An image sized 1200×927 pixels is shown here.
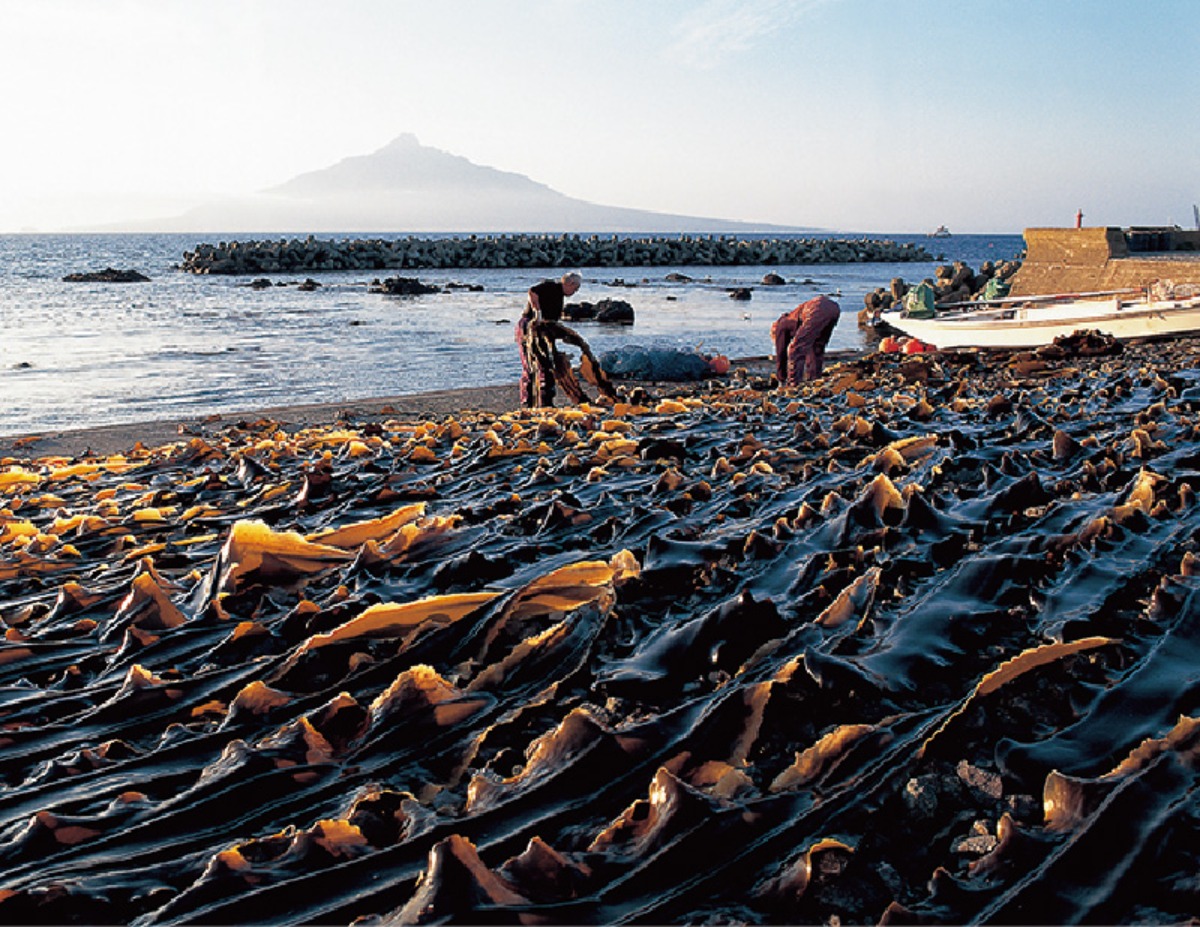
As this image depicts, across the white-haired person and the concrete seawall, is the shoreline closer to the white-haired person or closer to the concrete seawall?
the white-haired person

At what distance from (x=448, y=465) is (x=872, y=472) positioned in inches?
87.6

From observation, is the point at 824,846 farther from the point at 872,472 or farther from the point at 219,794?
the point at 872,472

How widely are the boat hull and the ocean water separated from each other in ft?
13.6

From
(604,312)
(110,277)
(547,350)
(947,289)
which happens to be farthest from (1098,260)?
(110,277)

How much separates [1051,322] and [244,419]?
940 cm

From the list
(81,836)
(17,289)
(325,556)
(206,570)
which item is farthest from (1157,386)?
(17,289)

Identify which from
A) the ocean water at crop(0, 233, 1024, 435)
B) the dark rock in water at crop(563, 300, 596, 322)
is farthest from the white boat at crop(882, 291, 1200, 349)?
the dark rock in water at crop(563, 300, 596, 322)

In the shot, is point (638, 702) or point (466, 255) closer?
point (638, 702)

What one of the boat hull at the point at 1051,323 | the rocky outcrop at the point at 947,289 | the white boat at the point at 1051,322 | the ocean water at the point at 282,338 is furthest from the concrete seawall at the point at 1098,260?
the rocky outcrop at the point at 947,289

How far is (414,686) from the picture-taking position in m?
2.02

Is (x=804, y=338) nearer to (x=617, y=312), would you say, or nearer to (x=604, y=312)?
(x=617, y=312)

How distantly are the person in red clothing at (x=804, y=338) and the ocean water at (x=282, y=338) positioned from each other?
4.33 metres

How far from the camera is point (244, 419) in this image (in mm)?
9414

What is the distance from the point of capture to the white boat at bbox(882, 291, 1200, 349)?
1034 centimetres
